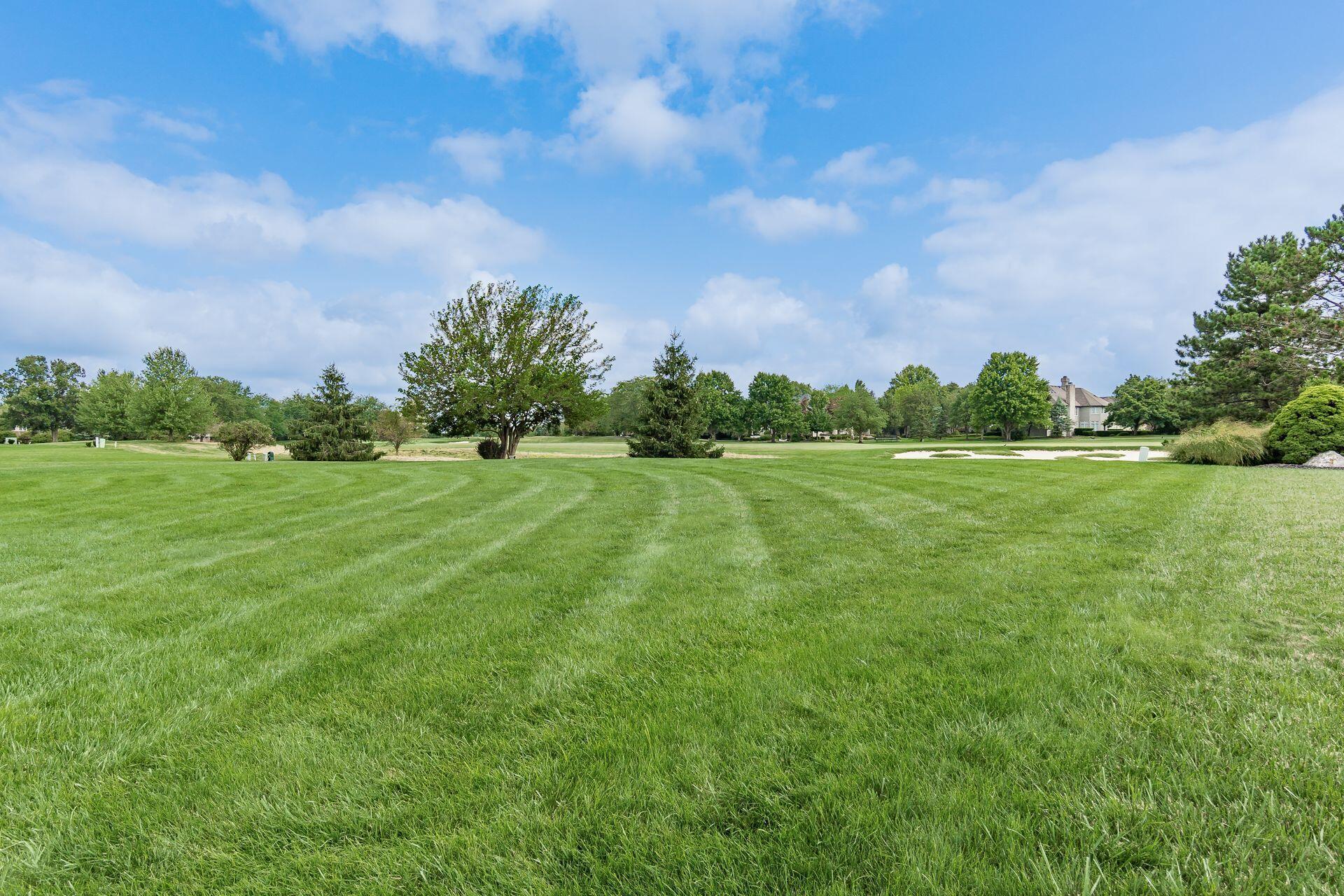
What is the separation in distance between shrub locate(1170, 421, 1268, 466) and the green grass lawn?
1557 cm

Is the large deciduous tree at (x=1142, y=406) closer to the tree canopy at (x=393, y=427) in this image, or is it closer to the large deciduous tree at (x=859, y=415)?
the large deciduous tree at (x=859, y=415)

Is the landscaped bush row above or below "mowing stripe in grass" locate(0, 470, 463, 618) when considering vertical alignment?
above

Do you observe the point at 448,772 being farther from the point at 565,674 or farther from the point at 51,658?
the point at 51,658

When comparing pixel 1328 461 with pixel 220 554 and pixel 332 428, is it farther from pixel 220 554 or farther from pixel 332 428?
pixel 332 428

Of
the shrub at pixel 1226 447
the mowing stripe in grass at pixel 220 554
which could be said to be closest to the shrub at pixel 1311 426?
the shrub at pixel 1226 447

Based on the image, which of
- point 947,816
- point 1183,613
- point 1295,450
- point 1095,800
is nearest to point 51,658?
point 947,816

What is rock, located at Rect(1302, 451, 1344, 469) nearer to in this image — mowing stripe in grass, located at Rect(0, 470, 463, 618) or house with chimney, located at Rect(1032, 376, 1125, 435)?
mowing stripe in grass, located at Rect(0, 470, 463, 618)

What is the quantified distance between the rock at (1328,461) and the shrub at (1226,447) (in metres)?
1.35

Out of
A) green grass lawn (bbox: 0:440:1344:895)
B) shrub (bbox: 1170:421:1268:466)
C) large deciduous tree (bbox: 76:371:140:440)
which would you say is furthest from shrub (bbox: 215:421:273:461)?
shrub (bbox: 1170:421:1268:466)

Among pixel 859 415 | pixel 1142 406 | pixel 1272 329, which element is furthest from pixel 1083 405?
pixel 1272 329

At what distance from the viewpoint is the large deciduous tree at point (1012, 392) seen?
56469mm

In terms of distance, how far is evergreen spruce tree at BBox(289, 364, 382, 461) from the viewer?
3088 cm

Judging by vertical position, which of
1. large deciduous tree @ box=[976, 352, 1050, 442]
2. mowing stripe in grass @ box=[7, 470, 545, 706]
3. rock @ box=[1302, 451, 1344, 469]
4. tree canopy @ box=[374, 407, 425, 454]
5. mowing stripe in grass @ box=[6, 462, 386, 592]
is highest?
large deciduous tree @ box=[976, 352, 1050, 442]

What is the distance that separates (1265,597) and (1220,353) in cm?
3513
